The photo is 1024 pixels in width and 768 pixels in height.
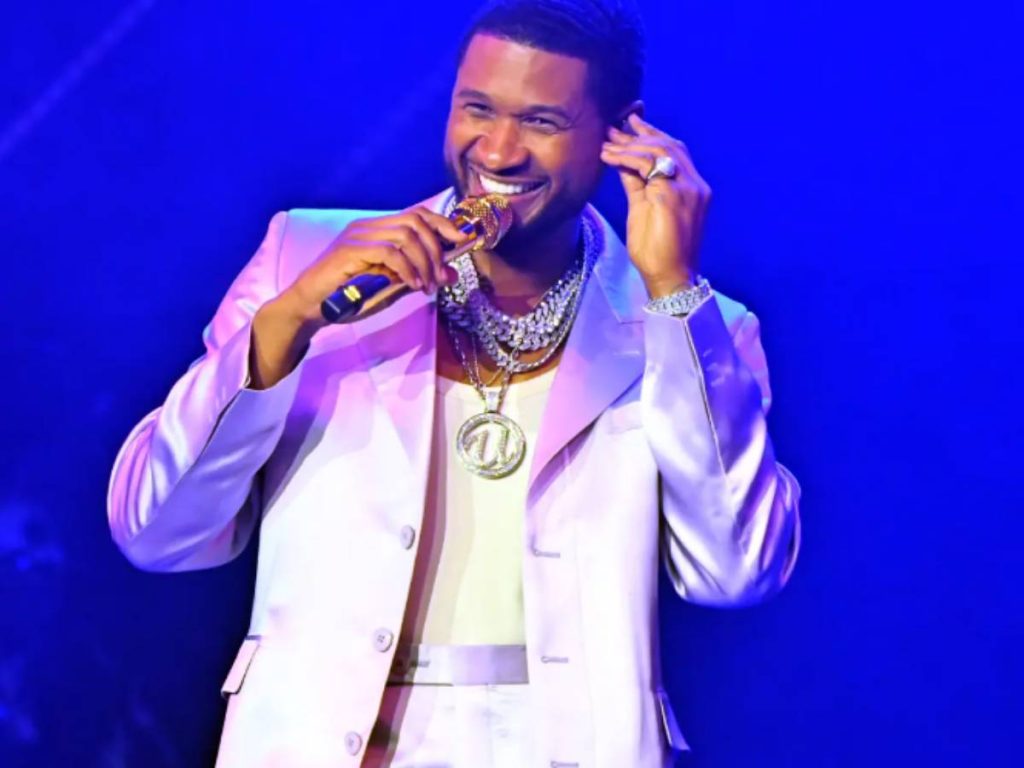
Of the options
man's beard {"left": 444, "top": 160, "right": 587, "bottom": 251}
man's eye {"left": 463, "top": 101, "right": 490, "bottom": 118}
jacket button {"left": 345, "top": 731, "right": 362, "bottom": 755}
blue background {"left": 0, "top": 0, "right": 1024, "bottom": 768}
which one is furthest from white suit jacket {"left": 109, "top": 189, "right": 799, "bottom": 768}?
blue background {"left": 0, "top": 0, "right": 1024, "bottom": 768}

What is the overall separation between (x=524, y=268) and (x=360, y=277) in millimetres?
438

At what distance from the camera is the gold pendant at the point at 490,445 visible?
184cm

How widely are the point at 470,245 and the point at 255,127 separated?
71 centimetres

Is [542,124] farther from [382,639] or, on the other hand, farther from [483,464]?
[382,639]

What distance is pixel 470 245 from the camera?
5.48 feet

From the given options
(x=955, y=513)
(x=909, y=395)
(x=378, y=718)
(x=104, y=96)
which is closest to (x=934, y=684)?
(x=955, y=513)

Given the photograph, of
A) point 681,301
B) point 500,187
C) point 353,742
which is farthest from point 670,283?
point 353,742

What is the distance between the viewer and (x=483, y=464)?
1.84 meters

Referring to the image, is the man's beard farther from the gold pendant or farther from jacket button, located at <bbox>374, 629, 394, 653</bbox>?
jacket button, located at <bbox>374, 629, 394, 653</bbox>

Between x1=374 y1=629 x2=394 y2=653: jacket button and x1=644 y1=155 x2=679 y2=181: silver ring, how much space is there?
1.98ft

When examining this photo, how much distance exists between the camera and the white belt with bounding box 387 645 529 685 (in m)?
1.75

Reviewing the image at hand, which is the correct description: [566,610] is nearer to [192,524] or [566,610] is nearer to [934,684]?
[192,524]

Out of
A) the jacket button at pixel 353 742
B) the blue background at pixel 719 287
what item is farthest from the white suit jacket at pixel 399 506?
the blue background at pixel 719 287

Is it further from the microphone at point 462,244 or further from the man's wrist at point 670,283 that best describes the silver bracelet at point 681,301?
the microphone at point 462,244
